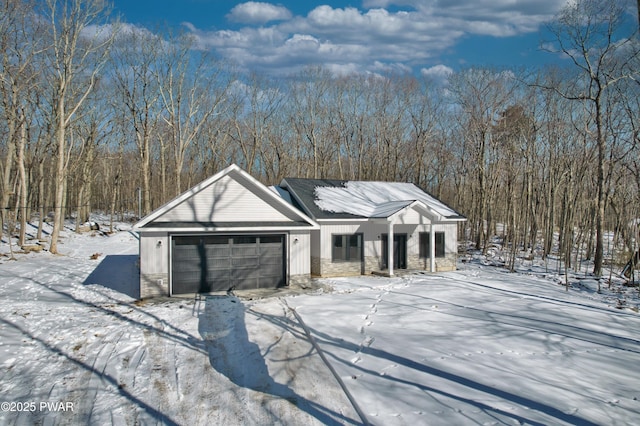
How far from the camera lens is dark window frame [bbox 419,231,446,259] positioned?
18906mm

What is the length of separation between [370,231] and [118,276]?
10.7 meters

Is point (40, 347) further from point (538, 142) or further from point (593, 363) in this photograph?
point (538, 142)

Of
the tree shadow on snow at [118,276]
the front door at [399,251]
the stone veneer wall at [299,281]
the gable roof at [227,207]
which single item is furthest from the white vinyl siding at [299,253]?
the tree shadow on snow at [118,276]

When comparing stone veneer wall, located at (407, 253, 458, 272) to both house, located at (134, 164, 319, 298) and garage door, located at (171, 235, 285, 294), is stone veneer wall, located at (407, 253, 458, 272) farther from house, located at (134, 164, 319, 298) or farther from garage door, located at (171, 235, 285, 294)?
garage door, located at (171, 235, 285, 294)

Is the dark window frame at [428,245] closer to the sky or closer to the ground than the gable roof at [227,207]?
closer to the ground

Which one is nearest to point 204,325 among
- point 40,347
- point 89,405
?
point 40,347

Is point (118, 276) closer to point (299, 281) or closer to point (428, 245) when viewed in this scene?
point (299, 281)


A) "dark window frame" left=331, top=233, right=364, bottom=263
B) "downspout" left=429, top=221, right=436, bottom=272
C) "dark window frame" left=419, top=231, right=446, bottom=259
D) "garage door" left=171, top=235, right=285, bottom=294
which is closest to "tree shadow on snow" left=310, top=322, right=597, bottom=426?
"garage door" left=171, top=235, right=285, bottom=294

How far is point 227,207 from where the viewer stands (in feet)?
46.5

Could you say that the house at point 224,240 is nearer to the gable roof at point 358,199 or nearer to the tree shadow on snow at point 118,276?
the tree shadow on snow at point 118,276

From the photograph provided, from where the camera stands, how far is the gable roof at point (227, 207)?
44.0 feet

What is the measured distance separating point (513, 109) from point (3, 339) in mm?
32218

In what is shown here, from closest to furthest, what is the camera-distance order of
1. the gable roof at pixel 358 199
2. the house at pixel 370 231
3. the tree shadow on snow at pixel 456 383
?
the tree shadow on snow at pixel 456 383 → the house at pixel 370 231 → the gable roof at pixel 358 199

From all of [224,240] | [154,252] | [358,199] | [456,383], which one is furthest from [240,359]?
[358,199]
